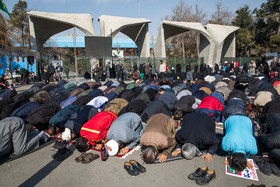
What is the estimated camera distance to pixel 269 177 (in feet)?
9.75

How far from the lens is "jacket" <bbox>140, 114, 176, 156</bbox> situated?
11.6ft

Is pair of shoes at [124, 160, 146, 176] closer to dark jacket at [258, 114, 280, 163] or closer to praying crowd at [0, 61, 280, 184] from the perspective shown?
praying crowd at [0, 61, 280, 184]

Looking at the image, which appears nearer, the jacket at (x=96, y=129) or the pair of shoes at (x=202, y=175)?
the pair of shoes at (x=202, y=175)

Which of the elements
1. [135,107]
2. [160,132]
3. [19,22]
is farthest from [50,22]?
[160,132]

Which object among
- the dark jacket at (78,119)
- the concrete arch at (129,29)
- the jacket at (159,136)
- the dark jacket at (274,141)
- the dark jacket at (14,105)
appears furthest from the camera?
Result: the concrete arch at (129,29)

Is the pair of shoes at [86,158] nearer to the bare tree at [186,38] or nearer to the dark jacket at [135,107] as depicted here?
the dark jacket at [135,107]

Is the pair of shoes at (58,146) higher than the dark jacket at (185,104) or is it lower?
lower

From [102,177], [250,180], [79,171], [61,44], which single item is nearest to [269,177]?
[250,180]

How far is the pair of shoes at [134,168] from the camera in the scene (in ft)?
10.6

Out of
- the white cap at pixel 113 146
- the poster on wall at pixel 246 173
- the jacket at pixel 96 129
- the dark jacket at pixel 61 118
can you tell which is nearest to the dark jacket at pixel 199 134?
the poster on wall at pixel 246 173

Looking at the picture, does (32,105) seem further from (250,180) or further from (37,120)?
(250,180)

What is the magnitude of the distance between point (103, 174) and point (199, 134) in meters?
1.85

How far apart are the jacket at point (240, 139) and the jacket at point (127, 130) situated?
1.75 m

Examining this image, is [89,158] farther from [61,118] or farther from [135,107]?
[135,107]
